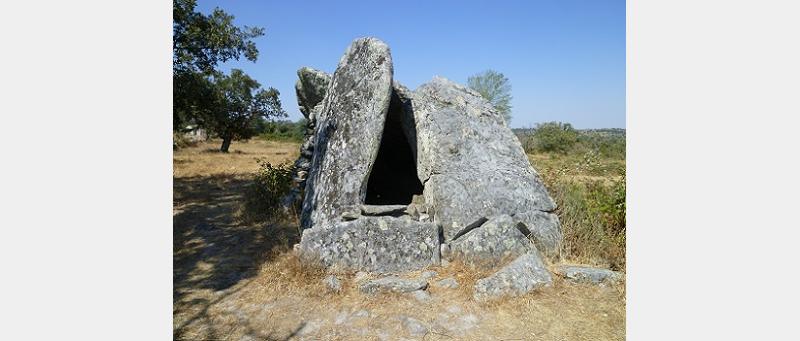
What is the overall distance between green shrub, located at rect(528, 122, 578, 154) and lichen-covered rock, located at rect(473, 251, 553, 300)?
1982cm

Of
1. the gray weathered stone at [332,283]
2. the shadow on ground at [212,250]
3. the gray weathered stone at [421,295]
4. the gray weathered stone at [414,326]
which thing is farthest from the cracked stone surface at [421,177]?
the gray weathered stone at [414,326]

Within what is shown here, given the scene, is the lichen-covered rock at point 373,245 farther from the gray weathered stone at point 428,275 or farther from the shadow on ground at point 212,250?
the shadow on ground at point 212,250

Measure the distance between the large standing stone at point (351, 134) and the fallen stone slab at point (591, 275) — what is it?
8.22 feet

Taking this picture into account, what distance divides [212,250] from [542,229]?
170 inches

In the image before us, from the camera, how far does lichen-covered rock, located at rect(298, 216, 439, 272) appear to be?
4.62m

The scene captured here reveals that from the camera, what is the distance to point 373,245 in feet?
15.4

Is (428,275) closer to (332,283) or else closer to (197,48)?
(332,283)

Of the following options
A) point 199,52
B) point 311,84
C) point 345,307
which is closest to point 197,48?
point 199,52

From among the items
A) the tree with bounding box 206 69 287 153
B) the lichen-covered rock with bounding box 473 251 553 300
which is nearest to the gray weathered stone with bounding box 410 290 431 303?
the lichen-covered rock with bounding box 473 251 553 300

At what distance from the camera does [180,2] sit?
8.20 meters

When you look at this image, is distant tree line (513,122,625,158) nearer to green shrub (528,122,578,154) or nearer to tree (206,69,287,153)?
green shrub (528,122,578,154)

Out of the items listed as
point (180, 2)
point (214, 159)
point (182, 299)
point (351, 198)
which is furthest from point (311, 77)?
point (214, 159)

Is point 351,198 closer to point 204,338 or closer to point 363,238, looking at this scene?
point 363,238

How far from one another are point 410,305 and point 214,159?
1450 cm
